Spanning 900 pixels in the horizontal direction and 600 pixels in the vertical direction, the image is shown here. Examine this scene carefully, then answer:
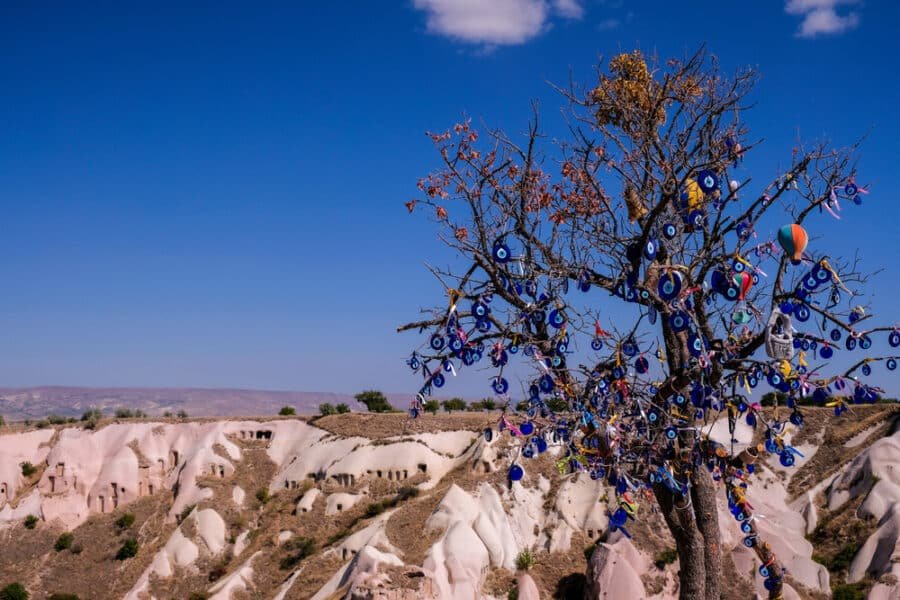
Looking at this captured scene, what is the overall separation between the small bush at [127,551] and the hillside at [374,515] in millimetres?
228

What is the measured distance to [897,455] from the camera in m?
40.8

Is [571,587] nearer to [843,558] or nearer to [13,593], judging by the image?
[843,558]

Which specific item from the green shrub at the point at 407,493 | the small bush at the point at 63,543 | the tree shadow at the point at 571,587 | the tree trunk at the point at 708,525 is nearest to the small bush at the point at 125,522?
the small bush at the point at 63,543

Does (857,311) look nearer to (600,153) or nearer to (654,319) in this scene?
(654,319)

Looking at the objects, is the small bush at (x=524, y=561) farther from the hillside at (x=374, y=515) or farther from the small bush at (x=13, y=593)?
the small bush at (x=13, y=593)

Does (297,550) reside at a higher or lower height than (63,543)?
higher

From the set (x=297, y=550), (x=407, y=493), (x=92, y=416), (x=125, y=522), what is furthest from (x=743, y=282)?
(x=92, y=416)

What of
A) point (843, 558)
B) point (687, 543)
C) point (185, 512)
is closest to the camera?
point (687, 543)

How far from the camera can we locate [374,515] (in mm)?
41531

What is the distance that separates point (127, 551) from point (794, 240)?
48265mm

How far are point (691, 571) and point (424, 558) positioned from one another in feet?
81.2

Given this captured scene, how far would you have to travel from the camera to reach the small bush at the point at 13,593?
43.1 meters

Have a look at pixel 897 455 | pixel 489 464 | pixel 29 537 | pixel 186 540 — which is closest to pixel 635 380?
pixel 489 464

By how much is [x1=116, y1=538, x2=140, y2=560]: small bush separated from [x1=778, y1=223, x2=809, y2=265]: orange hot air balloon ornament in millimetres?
48011
